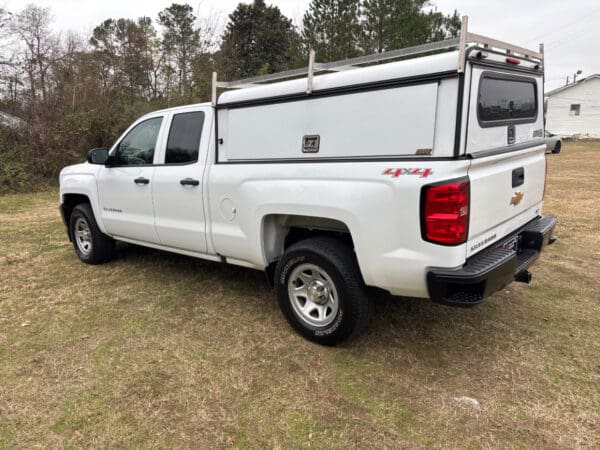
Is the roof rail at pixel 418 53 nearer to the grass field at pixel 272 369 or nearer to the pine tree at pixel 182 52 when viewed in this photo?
the grass field at pixel 272 369

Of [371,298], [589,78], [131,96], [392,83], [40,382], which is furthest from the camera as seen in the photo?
[589,78]

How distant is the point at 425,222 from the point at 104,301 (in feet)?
11.0

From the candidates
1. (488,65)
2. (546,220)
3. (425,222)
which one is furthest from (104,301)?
(546,220)

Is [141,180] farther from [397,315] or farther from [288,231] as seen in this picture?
[397,315]

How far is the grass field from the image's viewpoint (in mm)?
2602

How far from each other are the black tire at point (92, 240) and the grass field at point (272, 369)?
620 millimetres

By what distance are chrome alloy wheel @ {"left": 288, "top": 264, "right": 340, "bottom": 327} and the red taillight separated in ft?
2.96

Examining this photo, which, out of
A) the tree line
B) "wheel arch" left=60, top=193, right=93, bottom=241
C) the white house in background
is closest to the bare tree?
the tree line

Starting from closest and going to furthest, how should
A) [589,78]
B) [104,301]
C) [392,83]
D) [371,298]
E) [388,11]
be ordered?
[392,83]
[371,298]
[104,301]
[388,11]
[589,78]

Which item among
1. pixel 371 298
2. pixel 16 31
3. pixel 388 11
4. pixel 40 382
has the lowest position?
pixel 40 382

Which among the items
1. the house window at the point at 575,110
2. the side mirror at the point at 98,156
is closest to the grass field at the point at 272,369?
the side mirror at the point at 98,156

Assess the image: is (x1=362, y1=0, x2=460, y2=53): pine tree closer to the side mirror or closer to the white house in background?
the side mirror

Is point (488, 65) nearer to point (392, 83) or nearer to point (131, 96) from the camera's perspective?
point (392, 83)

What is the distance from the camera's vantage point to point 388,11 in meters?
19.6
